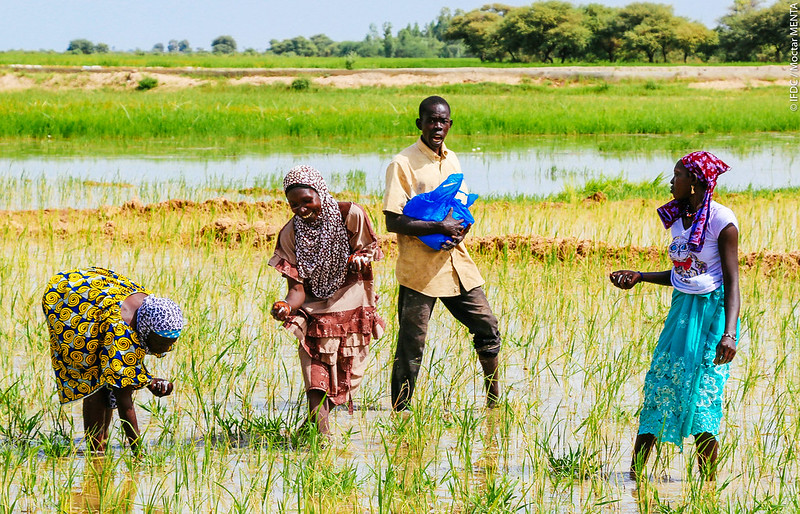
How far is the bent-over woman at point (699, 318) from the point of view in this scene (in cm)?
342

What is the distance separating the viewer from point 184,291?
626 cm

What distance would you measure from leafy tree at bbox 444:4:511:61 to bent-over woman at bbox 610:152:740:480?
224 feet

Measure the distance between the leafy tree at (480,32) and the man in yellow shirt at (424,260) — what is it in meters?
67.6

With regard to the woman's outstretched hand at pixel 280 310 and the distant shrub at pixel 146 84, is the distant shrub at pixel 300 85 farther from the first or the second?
the woman's outstretched hand at pixel 280 310

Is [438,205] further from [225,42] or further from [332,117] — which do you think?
[225,42]

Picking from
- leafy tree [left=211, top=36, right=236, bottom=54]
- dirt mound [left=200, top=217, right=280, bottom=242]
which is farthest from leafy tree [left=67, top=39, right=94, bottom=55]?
dirt mound [left=200, top=217, right=280, bottom=242]

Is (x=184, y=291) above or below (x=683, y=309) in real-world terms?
below

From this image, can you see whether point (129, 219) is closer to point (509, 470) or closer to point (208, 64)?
point (509, 470)

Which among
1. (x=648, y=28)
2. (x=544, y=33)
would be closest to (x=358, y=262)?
(x=648, y=28)

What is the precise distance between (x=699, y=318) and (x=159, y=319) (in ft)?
6.42

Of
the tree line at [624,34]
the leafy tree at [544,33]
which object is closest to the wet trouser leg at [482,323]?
the tree line at [624,34]

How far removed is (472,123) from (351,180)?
911cm

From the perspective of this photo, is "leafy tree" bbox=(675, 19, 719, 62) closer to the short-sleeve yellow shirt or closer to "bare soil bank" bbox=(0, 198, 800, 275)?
"bare soil bank" bbox=(0, 198, 800, 275)

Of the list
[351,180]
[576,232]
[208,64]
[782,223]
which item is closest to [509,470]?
[576,232]
